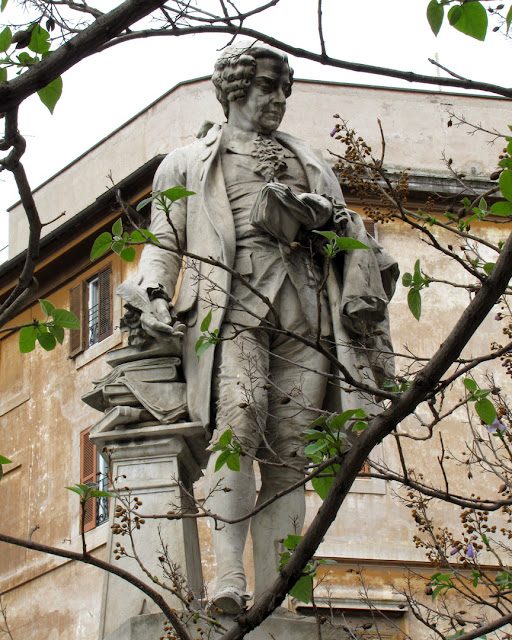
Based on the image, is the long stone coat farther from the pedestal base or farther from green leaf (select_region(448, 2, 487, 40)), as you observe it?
green leaf (select_region(448, 2, 487, 40))

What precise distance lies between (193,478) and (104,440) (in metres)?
0.48

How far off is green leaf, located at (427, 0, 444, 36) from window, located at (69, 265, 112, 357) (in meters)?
16.9

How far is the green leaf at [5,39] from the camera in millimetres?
4582

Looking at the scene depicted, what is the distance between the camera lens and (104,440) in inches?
248

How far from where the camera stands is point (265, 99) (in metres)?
6.93

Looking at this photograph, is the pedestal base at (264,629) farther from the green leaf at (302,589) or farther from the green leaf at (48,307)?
the green leaf at (48,307)

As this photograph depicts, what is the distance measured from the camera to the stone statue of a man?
5.94m

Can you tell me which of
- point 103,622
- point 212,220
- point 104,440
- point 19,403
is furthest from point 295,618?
point 19,403

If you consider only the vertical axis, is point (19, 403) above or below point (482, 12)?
above

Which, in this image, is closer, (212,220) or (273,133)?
(212,220)

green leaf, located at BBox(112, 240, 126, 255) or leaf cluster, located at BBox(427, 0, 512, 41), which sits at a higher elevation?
leaf cluster, located at BBox(427, 0, 512, 41)

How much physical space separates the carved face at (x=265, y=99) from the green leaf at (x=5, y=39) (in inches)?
97.0

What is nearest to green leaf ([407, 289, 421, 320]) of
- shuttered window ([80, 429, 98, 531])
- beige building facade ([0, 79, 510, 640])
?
beige building facade ([0, 79, 510, 640])

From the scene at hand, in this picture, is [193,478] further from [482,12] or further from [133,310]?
[482,12]
